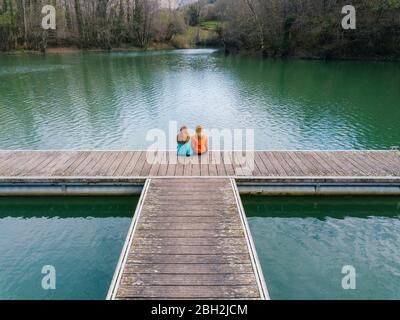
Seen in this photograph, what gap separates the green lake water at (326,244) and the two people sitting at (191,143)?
10.4 ft

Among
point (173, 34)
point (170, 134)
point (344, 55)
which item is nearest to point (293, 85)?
point (170, 134)

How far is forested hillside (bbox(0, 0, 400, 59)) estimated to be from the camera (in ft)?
167

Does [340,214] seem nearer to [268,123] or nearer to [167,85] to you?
[268,123]

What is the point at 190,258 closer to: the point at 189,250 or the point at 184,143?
the point at 189,250

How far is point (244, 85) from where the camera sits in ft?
120

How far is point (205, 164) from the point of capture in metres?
15.2

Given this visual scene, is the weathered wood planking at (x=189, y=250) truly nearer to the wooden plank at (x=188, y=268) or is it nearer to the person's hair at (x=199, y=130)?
the wooden plank at (x=188, y=268)

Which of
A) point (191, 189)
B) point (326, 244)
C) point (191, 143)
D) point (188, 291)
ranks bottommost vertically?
point (326, 244)

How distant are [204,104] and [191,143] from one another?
14.0 metres

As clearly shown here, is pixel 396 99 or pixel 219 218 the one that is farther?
pixel 396 99

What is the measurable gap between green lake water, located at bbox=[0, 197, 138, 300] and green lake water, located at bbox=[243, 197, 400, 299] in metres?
4.81

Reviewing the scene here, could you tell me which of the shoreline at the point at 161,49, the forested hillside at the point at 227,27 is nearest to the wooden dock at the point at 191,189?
the shoreline at the point at 161,49

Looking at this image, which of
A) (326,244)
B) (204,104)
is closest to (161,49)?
(204,104)

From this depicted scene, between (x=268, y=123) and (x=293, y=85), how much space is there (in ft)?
45.3
